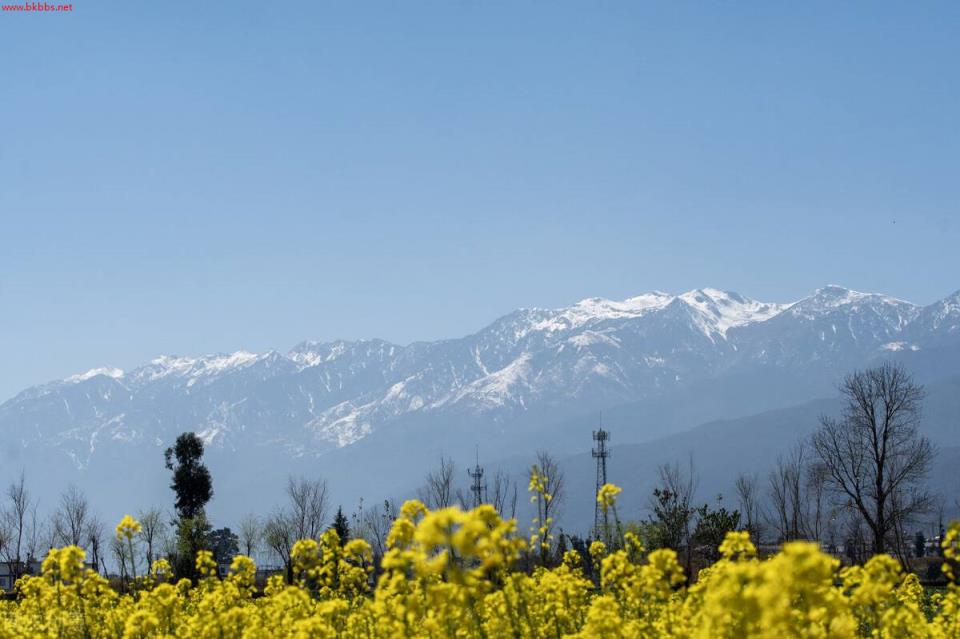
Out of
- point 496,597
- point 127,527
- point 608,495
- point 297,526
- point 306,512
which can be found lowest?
point 496,597

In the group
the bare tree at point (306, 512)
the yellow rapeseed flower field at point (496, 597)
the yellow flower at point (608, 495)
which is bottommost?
the yellow rapeseed flower field at point (496, 597)

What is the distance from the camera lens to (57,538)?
369ft

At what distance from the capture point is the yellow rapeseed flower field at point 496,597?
26.4 feet

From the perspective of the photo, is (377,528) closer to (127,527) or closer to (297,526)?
(297,526)

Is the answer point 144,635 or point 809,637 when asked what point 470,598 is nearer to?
point 809,637

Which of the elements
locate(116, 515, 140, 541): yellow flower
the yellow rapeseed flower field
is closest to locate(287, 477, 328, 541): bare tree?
the yellow rapeseed flower field

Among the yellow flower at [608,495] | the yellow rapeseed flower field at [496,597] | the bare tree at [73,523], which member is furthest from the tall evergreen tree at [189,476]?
the yellow flower at [608,495]

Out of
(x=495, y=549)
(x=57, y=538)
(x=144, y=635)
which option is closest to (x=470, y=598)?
(x=495, y=549)

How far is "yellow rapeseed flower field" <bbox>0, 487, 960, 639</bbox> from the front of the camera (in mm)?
8047

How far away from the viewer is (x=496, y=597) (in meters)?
14.4

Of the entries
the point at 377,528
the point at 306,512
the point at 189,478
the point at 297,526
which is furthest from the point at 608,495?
the point at 377,528

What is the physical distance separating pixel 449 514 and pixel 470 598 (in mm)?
2688

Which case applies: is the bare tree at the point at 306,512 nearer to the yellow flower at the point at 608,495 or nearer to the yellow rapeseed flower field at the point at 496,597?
the yellow rapeseed flower field at the point at 496,597

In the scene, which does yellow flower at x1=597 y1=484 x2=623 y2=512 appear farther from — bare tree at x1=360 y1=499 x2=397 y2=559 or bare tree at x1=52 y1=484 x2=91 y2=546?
bare tree at x1=52 y1=484 x2=91 y2=546
